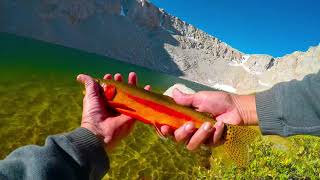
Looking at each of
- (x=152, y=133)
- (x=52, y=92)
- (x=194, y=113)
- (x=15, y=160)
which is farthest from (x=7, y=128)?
(x=15, y=160)

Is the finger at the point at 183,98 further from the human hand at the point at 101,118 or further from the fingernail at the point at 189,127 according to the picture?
the fingernail at the point at 189,127

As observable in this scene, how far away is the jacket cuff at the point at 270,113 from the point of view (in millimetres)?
6152

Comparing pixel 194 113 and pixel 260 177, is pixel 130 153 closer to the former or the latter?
pixel 260 177

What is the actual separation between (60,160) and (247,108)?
4.09 m

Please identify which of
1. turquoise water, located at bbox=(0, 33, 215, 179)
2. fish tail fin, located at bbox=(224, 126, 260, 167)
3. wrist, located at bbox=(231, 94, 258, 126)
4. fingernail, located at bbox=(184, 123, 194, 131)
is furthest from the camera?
turquoise water, located at bbox=(0, 33, 215, 179)

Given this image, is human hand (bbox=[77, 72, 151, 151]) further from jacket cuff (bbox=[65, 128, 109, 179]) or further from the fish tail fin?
the fish tail fin

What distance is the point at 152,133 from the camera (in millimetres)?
24547

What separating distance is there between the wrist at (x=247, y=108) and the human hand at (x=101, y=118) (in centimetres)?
205

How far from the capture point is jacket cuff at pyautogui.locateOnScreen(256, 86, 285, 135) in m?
6.15

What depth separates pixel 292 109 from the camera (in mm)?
6113

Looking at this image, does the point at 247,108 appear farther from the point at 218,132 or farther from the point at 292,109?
the point at 218,132

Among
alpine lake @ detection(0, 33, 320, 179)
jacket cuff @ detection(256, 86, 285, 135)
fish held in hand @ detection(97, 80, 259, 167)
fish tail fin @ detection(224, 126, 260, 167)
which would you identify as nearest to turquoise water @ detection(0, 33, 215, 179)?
alpine lake @ detection(0, 33, 320, 179)

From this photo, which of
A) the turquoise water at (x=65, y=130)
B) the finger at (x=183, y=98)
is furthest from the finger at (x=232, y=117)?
the turquoise water at (x=65, y=130)

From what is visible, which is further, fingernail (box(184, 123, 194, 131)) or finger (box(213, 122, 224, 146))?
fingernail (box(184, 123, 194, 131))
